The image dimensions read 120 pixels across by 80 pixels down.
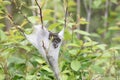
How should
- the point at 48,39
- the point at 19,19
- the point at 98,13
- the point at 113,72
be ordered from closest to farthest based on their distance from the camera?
the point at 48,39 < the point at 113,72 < the point at 19,19 < the point at 98,13

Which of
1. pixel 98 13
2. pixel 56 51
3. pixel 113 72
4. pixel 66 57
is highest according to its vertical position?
pixel 56 51

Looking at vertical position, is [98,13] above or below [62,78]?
below

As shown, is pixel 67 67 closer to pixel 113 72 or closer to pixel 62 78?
pixel 62 78

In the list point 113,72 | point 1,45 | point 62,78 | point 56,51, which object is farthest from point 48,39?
point 113,72

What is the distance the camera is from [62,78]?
2143 mm

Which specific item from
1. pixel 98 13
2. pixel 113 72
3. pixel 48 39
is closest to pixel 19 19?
pixel 98 13

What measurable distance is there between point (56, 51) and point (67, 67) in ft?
1.23

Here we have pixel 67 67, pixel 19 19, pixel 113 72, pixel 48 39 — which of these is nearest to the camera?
pixel 48 39

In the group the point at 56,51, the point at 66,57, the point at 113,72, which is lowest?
the point at 113,72

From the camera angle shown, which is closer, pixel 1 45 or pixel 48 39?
pixel 48 39

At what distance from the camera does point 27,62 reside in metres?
2.29

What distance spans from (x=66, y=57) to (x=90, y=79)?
194mm

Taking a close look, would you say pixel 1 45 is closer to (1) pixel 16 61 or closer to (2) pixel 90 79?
(1) pixel 16 61

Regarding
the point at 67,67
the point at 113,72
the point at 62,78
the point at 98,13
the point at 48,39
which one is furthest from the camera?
the point at 98,13
